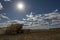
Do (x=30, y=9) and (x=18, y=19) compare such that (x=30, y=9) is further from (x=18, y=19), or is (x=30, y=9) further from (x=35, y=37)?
(x=35, y=37)

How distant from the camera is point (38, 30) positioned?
6.90 ft

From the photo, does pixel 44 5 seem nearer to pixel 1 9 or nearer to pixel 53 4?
pixel 53 4

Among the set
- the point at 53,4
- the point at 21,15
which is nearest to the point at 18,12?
the point at 21,15

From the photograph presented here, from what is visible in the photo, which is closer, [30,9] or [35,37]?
[35,37]

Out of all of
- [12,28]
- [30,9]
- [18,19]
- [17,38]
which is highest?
[30,9]

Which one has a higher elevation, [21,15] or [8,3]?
[8,3]

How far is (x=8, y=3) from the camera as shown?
2236mm

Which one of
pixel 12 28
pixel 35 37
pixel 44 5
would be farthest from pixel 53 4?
pixel 12 28

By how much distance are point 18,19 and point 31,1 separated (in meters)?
0.39

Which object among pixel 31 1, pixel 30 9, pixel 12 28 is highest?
pixel 31 1

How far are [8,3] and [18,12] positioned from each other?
0.78 feet

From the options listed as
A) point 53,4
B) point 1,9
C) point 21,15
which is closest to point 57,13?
point 53,4

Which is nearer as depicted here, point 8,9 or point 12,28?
point 12,28

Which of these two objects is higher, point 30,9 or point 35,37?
point 30,9
